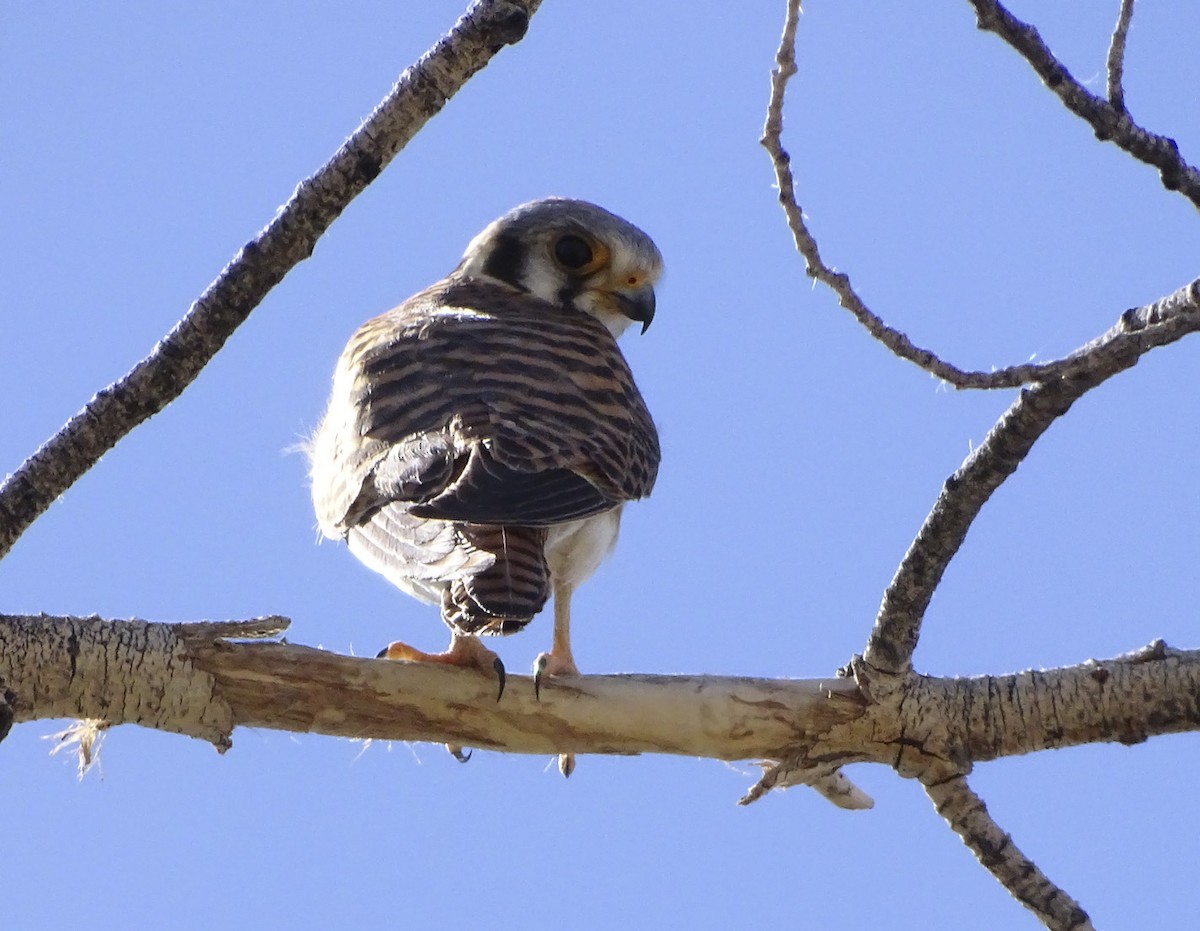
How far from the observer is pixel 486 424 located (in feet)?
11.8

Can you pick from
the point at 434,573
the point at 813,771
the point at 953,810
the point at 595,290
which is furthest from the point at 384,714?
the point at 595,290

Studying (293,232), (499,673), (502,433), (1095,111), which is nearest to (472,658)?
(499,673)

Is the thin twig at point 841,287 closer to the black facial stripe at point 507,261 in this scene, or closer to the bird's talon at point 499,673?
the bird's talon at point 499,673

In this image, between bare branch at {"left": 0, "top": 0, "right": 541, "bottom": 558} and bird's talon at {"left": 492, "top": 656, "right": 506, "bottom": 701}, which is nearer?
bare branch at {"left": 0, "top": 0, "right": 541, "bottom": 558}

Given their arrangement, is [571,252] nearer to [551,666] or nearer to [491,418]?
[491,418]

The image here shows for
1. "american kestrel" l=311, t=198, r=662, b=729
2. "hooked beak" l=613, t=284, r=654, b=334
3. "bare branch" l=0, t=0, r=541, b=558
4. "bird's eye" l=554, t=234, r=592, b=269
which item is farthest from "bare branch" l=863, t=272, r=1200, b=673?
"bird's eye" l=554, t=234, r=592, b=269

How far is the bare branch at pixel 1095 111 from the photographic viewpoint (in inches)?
103

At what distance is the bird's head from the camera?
5113 millimetres

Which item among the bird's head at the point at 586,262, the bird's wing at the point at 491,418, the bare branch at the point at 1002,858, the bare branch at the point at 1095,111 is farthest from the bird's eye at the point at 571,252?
the bare branch at the point at 1095,111

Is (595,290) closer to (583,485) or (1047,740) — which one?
(583,485)

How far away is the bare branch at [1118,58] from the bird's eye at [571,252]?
254 cm

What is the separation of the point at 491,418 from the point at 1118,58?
1.52m

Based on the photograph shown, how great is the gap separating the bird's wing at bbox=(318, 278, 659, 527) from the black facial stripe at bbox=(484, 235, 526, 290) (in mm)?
389

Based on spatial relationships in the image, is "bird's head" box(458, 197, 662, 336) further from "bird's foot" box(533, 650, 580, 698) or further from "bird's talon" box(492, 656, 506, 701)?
"bird's talon" box(492, 656, 506, 701)
